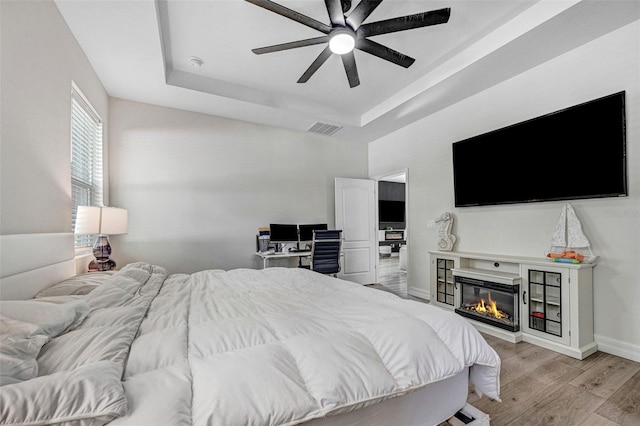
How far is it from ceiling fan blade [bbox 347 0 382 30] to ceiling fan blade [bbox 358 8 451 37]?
2.1 inches

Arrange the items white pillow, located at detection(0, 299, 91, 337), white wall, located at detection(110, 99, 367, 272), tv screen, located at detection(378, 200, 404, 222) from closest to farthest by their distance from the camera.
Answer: white pillow, located at detection(0, 299, 91, 337)
white wall, located at detection(110, 99, 367, 272)
tv screen, located at detection(378, 200, 404, 222)

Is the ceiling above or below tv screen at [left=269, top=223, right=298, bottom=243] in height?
above

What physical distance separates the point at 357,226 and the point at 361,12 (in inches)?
149

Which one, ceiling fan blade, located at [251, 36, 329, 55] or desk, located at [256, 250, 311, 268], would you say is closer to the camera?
ceiling fan blade, located at [251, 36, 329, 55]

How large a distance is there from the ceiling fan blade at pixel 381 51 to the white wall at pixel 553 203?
1.64 meters

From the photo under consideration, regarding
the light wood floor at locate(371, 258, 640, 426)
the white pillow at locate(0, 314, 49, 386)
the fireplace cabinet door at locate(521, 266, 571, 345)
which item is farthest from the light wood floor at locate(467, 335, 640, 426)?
the white pillow at locate(0, 314, 49, 386)

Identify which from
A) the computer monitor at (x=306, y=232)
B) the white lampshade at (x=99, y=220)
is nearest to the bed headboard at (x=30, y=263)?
the white lampshade at (x=99, y=220)

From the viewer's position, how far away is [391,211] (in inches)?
348

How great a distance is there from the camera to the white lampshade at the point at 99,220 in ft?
7.75

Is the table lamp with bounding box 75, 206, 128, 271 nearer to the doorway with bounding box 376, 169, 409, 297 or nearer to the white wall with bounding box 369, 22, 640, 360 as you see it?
the white wall with bounding box 369, 22, 640, 360

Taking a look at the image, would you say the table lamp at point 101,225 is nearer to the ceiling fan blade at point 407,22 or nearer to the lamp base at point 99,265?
the lamp base at point 99,265

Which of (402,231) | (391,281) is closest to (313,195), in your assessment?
(391,281)

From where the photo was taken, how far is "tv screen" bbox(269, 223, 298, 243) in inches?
170

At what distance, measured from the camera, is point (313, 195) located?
16.4 ft
